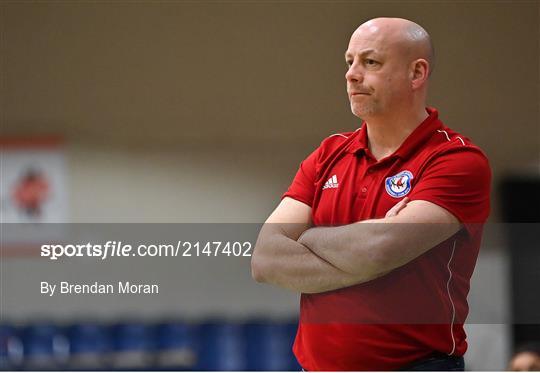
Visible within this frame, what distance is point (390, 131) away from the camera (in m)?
2.77

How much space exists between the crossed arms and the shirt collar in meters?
0.19

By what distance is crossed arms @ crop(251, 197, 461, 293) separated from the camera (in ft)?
8.35

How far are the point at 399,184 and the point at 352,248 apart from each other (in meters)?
0.24

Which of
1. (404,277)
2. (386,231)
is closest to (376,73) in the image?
(386,231)

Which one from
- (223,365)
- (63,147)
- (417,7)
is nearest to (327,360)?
(417,7)

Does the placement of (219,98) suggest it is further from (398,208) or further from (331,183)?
(398,208)

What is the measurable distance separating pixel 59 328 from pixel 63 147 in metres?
1.53

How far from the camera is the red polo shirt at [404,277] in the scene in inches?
101

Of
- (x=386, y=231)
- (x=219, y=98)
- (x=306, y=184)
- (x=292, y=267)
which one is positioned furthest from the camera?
(x=219, y=98)

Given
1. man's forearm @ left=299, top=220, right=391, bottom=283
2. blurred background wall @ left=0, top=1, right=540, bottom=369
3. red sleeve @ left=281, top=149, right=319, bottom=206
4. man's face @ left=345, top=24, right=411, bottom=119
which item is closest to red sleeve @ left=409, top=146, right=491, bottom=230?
man's forearm @ left=299, top=220, right=391, bottom=283

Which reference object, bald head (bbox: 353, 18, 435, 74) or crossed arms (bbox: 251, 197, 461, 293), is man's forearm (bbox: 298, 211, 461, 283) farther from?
bald head (bbox: 353, 18, 435, 74)

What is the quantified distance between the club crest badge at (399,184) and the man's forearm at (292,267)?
0.28 m

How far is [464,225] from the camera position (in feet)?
8.58

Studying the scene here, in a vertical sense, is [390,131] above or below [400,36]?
below
